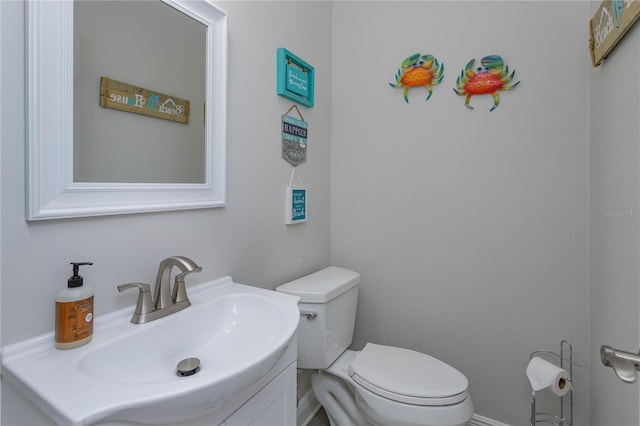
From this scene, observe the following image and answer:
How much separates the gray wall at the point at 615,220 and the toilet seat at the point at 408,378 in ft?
1.62

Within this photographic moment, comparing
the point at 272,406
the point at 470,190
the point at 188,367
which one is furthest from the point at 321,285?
the point at 470,190

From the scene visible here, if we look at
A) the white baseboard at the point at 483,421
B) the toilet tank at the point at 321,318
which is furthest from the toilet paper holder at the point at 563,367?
the toilet tank at the point at 321,318

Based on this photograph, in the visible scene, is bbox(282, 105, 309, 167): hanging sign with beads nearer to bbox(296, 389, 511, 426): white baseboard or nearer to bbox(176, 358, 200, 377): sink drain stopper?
bbox(176, 358, 200, 377): sink drain stopper

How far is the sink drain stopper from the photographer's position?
31.2 inches

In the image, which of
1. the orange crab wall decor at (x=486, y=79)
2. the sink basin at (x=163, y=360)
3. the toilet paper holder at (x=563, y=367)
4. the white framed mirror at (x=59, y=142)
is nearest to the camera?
the sink basin at (x=163, y=360)

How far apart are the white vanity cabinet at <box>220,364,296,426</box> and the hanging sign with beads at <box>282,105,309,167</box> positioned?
3.00ft

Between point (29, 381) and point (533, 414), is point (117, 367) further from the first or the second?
point (533, 414)

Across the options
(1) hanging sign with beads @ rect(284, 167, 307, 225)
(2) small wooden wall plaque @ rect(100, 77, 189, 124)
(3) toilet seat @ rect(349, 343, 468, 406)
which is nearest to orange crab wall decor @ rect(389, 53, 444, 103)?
(1) hanging sign with beads @ rect(284, 167, 307, 225)

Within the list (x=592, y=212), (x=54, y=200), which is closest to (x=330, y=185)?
(x=592, y=212)

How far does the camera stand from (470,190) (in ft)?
5.12

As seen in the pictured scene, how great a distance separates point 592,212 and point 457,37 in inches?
39.1

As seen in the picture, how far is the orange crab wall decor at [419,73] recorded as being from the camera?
1.60 m

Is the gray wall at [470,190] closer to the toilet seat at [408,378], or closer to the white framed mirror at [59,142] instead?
the toilet seat at [408,378]

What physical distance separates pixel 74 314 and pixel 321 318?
887mm
